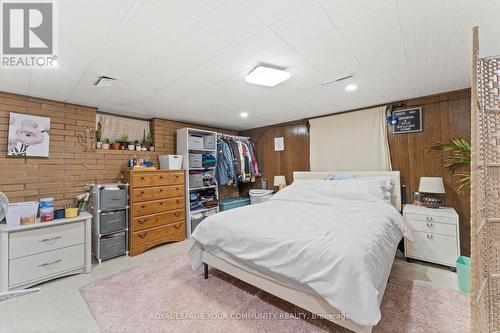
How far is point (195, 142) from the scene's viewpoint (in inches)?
152

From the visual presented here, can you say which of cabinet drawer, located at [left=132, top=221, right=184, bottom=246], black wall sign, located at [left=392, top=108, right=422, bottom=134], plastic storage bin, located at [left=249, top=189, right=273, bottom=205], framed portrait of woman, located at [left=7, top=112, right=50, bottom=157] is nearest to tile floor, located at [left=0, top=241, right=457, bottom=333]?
cabinet drawer, located at [left=132, top=221, right=184, bottom=246]

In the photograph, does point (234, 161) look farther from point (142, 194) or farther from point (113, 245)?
point (113, 245)

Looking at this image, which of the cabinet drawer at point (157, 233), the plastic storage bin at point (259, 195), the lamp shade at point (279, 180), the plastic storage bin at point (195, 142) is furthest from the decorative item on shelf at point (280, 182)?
the cabinet drawer at point (157, 233)

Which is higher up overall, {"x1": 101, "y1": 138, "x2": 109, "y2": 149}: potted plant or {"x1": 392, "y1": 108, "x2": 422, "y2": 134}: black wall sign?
{"x1": 392, "y1": 108, "x2": 422, "y2": 134}: black wall sign

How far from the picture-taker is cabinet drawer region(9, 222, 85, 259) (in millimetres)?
2086

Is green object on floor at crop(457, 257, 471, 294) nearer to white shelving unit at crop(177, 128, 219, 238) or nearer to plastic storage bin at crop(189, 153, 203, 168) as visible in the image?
white shelving unit at crop(177, 128, 219, 238)

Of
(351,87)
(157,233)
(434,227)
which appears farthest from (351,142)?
(157,233)

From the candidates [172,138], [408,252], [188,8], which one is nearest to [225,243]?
[188,8]

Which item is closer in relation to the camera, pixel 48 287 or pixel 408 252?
pixel 48 287

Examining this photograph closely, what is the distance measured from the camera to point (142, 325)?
5.27 feet

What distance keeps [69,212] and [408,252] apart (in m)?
4.12

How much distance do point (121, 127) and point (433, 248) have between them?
15.4ft

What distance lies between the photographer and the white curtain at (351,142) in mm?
3199

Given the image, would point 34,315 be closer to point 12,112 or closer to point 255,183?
point 12,112
